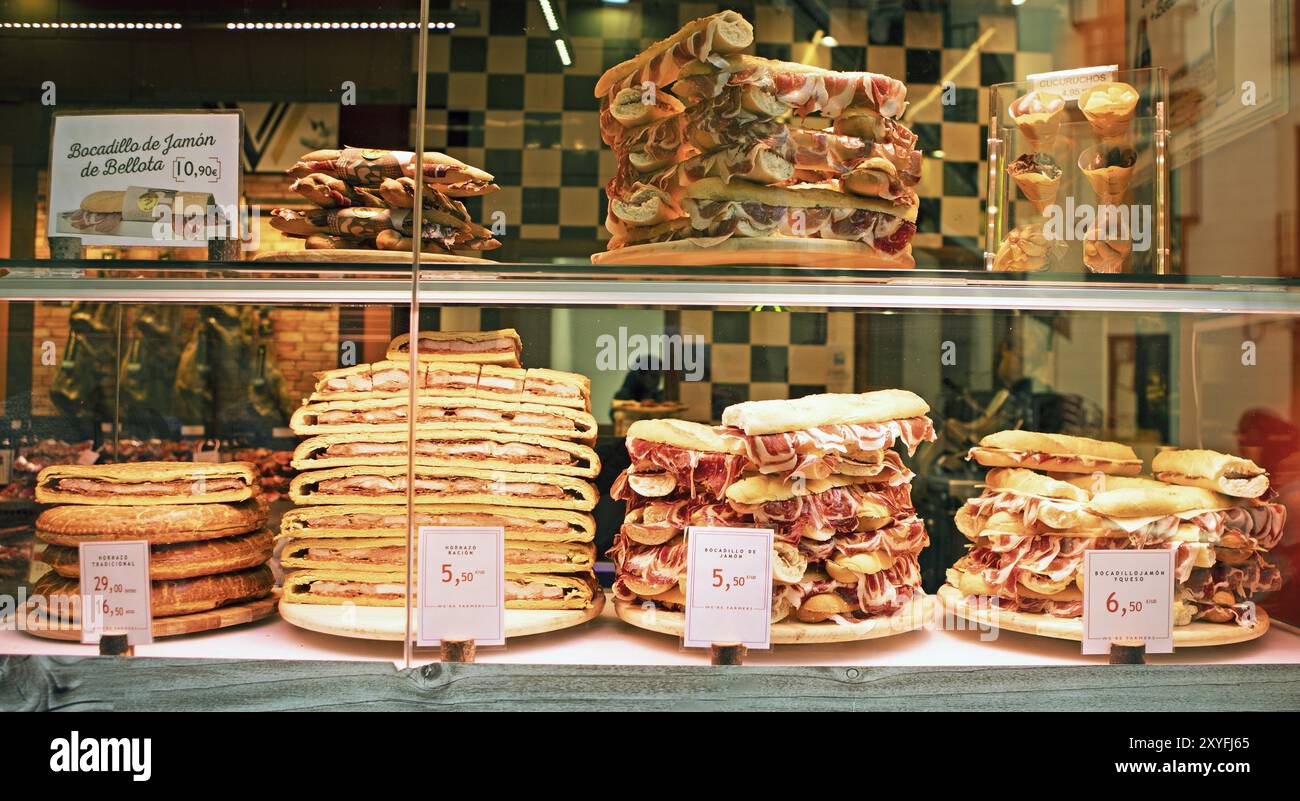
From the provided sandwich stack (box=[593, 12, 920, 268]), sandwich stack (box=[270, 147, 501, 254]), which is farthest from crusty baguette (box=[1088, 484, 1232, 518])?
sandwich stack (box=[270, 147, 501, 254])

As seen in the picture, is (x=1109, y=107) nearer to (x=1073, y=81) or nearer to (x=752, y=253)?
(x=1073, y=81)

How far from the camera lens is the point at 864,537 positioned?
1849 mm

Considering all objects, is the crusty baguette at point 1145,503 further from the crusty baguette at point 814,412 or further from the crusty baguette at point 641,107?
the crusty baguette at point 641,107

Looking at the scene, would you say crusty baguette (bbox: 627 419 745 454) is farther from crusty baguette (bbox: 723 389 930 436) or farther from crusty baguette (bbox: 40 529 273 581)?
crusty baguette (bbox: 40 529 273 581)

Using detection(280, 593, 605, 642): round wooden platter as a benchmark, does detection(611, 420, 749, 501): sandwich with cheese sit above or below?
above

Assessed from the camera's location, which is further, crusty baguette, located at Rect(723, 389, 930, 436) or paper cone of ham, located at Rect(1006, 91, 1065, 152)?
paper cone of ham, located at Rect(1006, 91, 1065, 152)

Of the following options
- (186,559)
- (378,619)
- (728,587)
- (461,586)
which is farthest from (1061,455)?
(186,559)

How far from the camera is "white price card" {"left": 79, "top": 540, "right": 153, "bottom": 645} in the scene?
1.74m

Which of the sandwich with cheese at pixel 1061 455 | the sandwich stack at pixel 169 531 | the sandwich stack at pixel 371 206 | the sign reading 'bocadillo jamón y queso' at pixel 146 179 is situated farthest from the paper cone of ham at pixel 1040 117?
the sandwich stack at pixel 169 531

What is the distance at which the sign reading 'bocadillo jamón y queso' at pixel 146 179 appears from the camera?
6.04 feet

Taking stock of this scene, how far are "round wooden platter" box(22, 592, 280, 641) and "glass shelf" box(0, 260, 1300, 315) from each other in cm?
64

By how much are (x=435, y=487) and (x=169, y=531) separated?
0.53 meters

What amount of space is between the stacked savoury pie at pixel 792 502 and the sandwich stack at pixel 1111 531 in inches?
6.8
